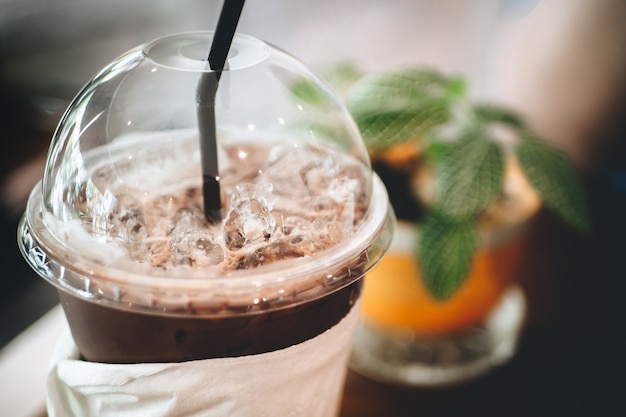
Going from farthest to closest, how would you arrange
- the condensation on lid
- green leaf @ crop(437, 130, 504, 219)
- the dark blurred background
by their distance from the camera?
the dark blurred background, green leaf @ crop(437, 130, 504, 219), the condensation on lid

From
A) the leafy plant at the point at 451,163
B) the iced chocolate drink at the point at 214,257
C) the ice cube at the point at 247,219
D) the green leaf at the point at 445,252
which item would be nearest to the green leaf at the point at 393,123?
the leafy plant at the point at 451,163

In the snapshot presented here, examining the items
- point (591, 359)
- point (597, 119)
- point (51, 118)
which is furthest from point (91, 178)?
point (597, 119)

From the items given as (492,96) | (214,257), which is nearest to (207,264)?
(214,257)

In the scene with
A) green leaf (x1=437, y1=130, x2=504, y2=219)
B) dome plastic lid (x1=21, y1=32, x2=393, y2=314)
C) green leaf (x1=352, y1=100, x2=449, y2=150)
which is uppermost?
dome plastic lid (x1=21, y1=32, x2=393, y2=314)

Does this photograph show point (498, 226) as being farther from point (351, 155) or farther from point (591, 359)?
point (351, 155)

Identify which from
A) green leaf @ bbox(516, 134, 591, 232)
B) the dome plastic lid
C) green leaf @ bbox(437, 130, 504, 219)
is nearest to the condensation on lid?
the dome plastic lid

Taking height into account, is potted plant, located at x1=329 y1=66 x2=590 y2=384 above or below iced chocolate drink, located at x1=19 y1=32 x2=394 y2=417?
below

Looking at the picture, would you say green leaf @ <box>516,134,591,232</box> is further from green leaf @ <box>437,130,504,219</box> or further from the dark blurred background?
the dark blurred background
